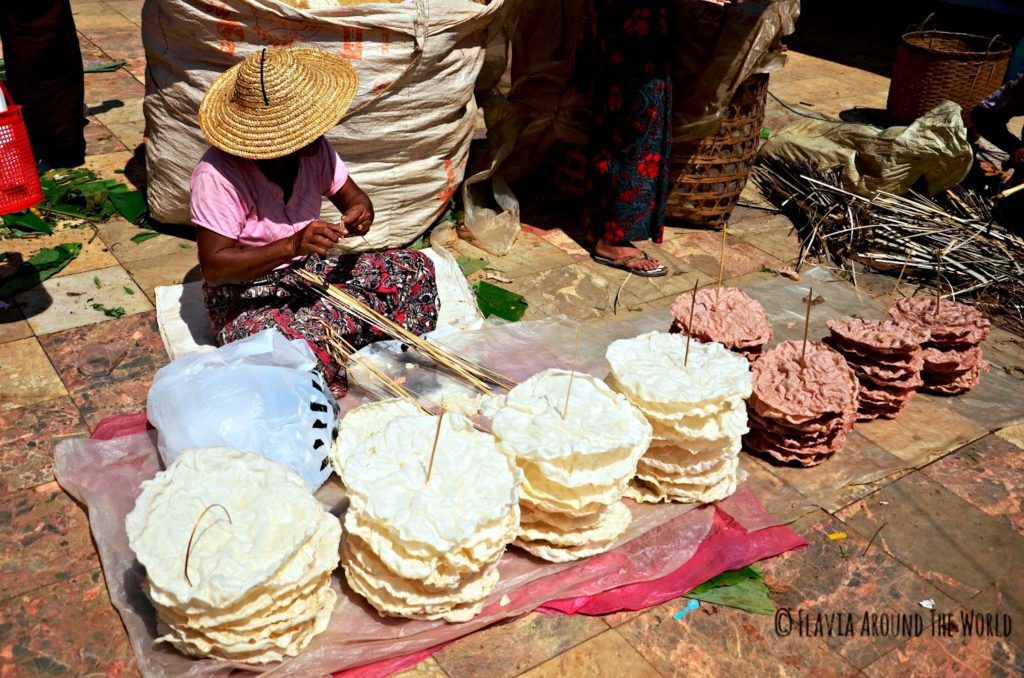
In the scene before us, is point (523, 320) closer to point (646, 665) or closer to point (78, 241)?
point (646, 665)

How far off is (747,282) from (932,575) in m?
1.70

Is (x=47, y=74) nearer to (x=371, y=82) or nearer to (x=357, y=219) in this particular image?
(x=371, y=82)

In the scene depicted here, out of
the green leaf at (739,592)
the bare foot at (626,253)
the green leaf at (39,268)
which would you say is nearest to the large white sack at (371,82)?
the green leaf at (39,268)

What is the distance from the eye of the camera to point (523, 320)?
346 cm

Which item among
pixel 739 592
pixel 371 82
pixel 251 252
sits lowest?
pixel 739 592

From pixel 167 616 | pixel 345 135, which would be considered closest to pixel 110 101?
pixel 345 135

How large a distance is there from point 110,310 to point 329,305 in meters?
0.96

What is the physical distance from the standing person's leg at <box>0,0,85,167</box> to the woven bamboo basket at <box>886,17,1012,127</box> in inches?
185

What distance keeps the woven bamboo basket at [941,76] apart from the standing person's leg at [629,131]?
8.26 feet

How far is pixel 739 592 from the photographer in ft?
7.70

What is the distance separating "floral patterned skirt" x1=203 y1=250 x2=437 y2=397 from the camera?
283 centimetres

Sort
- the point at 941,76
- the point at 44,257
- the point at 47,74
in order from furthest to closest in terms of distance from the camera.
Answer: the point at 941,76 → the point at 47,74 → the point at 44,257

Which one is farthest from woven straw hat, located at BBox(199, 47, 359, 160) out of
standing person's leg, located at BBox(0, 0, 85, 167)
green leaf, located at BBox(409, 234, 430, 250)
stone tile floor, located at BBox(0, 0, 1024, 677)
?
standing person's leg, located at BBox(0, 0, 85, 167)

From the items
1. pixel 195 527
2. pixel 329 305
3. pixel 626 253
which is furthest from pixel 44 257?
pixel 626 253
